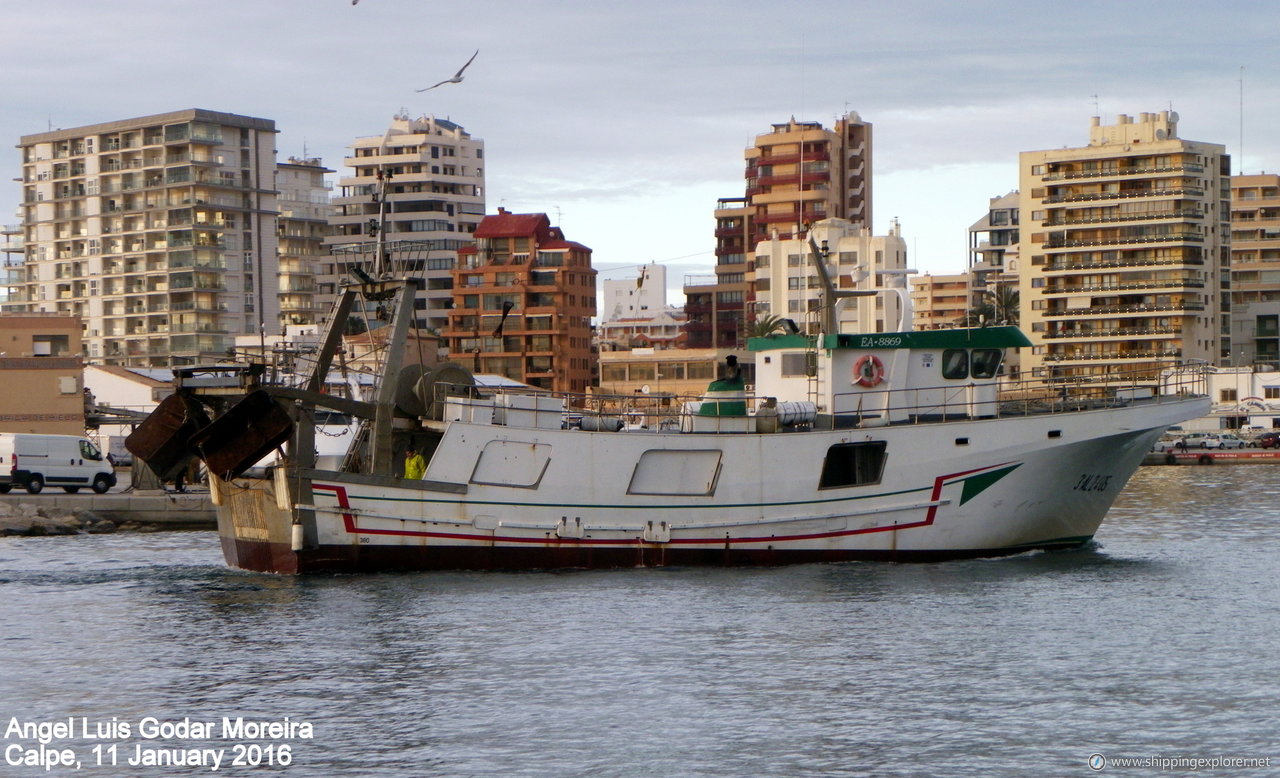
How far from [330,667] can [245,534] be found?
942 cm

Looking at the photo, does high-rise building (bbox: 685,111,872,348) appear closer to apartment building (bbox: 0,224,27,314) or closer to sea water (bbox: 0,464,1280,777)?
apartment building (bbox: 0,224,27,314)

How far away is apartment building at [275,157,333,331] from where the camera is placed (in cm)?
14450

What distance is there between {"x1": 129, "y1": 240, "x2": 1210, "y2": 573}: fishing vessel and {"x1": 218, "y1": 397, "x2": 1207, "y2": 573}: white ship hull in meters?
0.03

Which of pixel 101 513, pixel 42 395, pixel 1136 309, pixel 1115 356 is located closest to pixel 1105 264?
pixel 1136 309

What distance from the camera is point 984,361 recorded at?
32469 mm

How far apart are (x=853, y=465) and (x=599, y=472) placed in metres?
5.28

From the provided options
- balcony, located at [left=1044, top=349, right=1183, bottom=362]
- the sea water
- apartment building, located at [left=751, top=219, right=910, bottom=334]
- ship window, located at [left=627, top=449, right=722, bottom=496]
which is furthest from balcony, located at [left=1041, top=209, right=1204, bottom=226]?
ship window, located at [left=627, top=449, right=722, bottom=496]

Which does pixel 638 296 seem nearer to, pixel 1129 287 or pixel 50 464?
pixel 1129 287

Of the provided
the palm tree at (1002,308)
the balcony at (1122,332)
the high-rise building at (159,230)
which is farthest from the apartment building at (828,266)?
the high-rise building at (159,230)

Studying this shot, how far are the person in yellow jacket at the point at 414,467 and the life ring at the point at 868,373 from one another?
941 cm

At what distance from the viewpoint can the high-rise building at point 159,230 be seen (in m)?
125

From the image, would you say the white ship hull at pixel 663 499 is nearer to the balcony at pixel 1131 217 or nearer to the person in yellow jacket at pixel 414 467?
the person in yellow jacket at pixel 414 467

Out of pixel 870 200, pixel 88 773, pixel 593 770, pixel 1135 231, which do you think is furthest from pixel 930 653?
pixel 870 200

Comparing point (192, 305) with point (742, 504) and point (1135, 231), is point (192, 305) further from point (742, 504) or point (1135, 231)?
point (742, 504)
